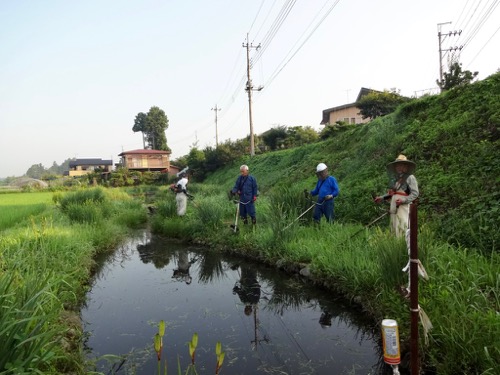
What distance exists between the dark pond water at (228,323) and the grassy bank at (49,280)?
15.7 inches

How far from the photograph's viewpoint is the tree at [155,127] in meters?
57.7

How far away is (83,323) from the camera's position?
14.9 ft

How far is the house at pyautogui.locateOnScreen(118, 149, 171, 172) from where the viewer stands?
1743 inches

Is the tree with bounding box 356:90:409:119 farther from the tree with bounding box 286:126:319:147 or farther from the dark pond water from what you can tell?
the dark pond water

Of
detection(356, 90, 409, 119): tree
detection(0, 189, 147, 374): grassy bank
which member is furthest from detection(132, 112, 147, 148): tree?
detection(0, 189, 147, 374): grassy bank

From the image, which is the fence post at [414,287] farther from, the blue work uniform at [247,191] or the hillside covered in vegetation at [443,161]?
the blue work uniform at [247,191]

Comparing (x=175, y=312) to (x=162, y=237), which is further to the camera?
(x=162, y=237)

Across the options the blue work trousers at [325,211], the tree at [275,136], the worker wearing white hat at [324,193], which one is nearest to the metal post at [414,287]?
Answer: the worker wearing white hat at [324,193]

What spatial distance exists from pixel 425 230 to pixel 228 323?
264cm

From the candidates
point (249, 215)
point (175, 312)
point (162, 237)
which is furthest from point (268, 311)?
point (162, 237)

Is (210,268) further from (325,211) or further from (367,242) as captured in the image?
(367,242)

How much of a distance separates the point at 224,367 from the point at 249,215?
5168 mm

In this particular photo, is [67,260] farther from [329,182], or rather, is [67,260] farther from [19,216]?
[19,216]

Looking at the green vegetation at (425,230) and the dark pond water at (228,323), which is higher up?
the green vegetation at (425,230)
